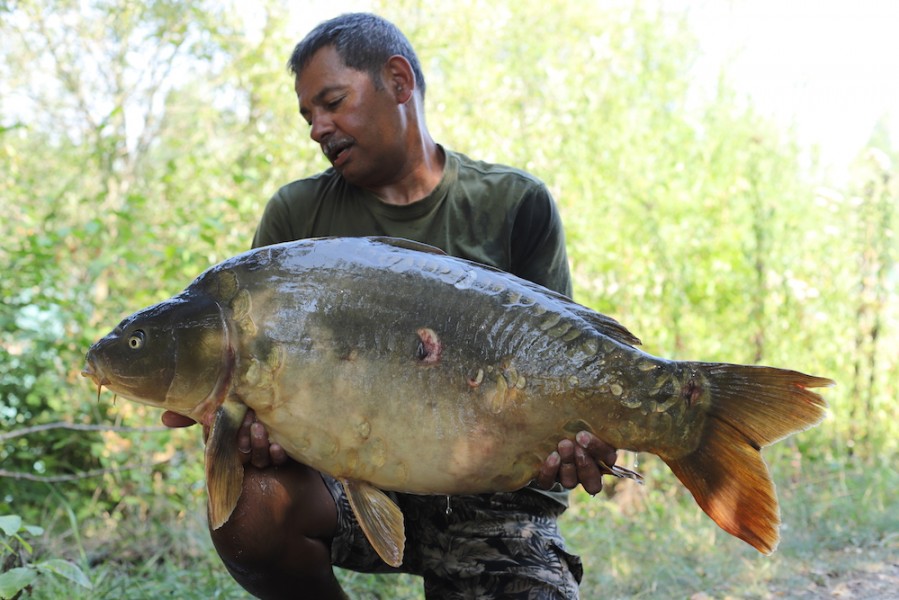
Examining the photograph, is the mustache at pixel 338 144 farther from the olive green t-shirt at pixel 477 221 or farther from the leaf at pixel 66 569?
the leaf at pixel 66 569

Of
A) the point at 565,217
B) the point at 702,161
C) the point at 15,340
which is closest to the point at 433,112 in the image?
the point at 565,217

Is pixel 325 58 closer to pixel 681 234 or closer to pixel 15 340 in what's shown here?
pixel 15 340

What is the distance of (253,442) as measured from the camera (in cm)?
182

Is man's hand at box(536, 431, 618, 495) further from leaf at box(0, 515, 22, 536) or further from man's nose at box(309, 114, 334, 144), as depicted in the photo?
leaf at box(0, 515, 22, 536)

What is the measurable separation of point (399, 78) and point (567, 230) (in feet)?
8.25

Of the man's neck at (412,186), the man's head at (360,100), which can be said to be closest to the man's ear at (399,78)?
the man's head at (360,100)

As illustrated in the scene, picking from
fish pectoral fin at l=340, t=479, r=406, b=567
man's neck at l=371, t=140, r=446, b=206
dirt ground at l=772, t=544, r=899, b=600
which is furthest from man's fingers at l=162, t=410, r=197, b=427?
dirt ground at l=772, t=544, r=899, b=600

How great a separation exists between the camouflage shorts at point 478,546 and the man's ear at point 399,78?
3.21ft

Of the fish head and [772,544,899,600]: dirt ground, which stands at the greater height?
the fish head

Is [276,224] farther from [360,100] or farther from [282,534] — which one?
[282,534]

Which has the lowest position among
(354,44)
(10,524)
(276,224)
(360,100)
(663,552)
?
(663,552)

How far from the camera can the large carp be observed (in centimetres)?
172

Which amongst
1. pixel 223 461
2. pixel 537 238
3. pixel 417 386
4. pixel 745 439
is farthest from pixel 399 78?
pixel 745 439

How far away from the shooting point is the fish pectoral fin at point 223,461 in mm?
1750
